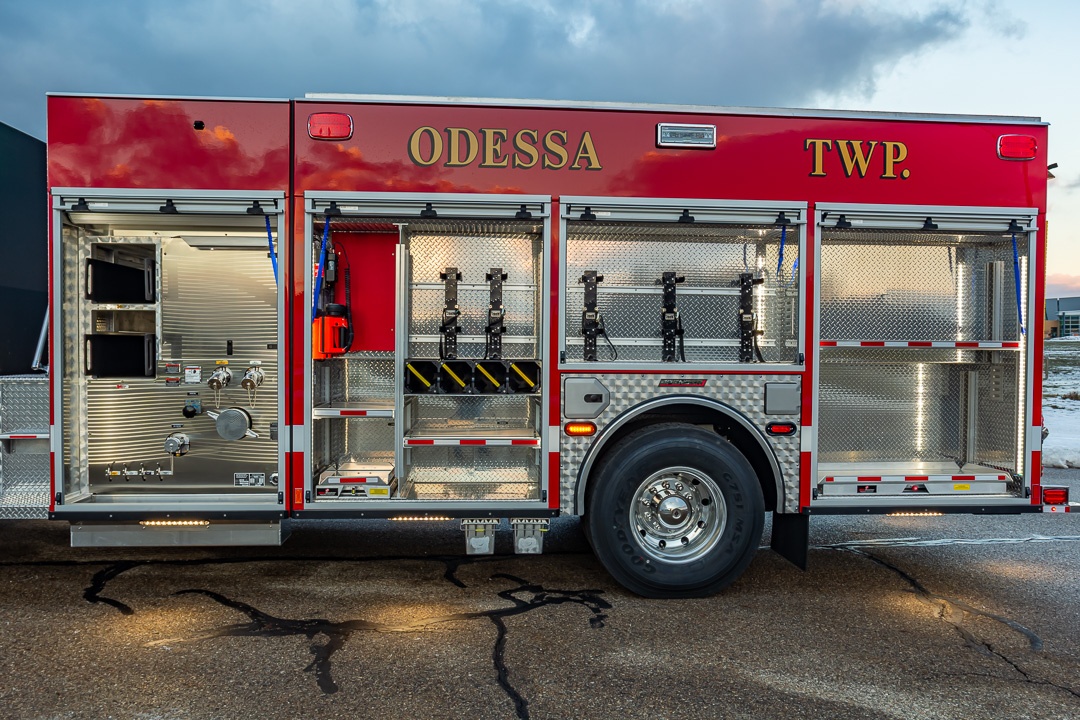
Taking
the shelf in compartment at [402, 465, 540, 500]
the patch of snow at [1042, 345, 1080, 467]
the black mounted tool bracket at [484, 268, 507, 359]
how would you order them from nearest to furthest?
the shelf in compartment at [402, 465, 540, 500] < the black mounted tool bracket at [484, 268, 507, 359] < the patch of snow at [1042, 345, 1080, 467]

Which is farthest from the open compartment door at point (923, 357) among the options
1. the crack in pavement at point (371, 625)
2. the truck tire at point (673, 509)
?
the crack in pavement at point (371, 625)

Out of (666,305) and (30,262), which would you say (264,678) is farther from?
(30,262)

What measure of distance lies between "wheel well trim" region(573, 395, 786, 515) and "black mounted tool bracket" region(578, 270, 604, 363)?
0.46 m

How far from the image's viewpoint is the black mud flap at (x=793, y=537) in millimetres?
4422

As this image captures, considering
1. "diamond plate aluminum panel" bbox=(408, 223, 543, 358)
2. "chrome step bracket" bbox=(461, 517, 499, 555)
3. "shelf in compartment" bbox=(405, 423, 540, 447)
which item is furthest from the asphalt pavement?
"diamond plate aluminum panel" bbox=(408, 223, 543, 358)

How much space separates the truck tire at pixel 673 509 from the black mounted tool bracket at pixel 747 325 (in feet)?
2.22

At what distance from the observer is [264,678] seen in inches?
131

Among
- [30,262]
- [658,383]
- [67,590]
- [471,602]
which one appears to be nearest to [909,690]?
[658,383]

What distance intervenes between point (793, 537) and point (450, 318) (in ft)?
9.19

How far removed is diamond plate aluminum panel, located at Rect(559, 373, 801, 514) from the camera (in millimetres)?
4305

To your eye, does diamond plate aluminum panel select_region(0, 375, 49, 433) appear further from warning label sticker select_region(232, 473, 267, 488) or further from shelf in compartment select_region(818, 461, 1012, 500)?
shelf in compartment select_region(818, 461, 1012, 500)

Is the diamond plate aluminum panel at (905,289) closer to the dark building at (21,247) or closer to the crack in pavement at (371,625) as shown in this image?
the crack in pavement at (371,625)

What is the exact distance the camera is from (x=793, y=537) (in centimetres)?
450

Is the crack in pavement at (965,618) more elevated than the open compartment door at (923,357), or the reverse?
the open compartment door at (923,357)
